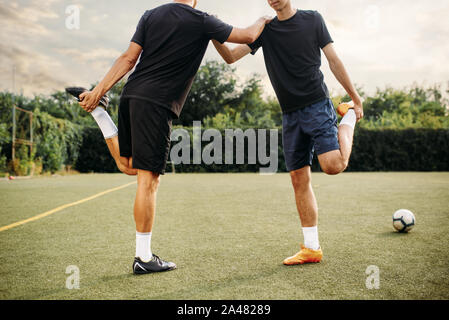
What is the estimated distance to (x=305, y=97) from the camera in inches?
120

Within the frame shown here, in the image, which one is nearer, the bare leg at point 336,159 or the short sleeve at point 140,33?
the short sleeve at point 140,33

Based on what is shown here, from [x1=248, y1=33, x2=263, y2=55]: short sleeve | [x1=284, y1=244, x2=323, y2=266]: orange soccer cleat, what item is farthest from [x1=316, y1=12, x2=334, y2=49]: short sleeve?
[x1=284, y1=244, x2=323, y2=266]: orange soccer cleat

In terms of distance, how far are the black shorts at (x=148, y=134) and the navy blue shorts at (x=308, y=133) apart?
1.11m

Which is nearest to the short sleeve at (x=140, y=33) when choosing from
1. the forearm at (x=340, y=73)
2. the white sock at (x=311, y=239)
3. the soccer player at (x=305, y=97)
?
the soccer player at (x=305, y=97)

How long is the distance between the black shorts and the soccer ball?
2.91 meters

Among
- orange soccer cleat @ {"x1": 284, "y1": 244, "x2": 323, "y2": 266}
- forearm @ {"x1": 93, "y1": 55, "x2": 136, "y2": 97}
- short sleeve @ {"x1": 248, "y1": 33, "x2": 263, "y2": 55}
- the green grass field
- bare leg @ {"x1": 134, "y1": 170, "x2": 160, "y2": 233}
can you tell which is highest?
short sleeve @ {"x1": 248, "y1": 33, "x2": 263, "y2": 55}

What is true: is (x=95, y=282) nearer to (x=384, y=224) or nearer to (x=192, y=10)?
(x=192, y=10)

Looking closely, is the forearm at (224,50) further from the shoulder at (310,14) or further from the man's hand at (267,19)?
the shoulder at (310,14)

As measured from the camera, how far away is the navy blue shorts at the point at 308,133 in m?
3.00

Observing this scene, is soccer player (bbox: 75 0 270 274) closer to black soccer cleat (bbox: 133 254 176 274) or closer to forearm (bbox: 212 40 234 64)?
black soccer cleat (bbox: 133 254 176 274)

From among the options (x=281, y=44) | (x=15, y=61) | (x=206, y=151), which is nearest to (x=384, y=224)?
(x=281, y=44)

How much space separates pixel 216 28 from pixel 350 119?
1.53 m

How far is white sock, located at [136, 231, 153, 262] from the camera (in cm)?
269

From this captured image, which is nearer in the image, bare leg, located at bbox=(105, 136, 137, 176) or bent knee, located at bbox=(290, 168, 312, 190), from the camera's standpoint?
bare leg, located at bbox=(105, 136, 137, 176)
